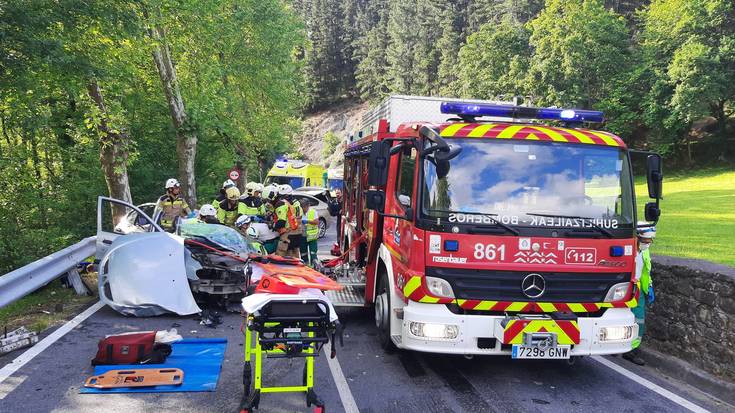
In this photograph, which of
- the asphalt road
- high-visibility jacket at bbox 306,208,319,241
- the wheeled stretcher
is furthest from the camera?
high-visibility jacket at bbox 306,208,319,241

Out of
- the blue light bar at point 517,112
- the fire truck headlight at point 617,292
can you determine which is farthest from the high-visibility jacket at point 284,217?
the fire truck headlight at point 617,292

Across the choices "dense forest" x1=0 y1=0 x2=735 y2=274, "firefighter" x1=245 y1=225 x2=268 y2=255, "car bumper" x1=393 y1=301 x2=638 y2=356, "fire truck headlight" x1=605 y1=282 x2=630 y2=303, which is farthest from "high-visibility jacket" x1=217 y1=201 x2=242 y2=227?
"fire truck headlight" x1=605 y1=282 x2=630 y2=303

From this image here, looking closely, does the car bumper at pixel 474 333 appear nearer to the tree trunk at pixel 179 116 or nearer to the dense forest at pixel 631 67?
the tree trunk at pixel 179 116

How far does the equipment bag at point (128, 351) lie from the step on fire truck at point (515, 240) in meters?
2.48

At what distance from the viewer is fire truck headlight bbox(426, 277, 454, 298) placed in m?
4.92

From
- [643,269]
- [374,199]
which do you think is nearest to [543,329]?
[643,269]

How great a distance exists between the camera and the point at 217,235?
8.09 m

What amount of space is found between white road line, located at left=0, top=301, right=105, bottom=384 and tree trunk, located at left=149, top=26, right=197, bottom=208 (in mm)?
8950

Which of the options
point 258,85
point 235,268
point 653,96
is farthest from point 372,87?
point 235,268

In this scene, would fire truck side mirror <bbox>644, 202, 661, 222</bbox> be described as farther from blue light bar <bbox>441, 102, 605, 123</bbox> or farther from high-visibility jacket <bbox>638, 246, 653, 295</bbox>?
blue light bar <bbox>441, 102, 605, 123</bbox>

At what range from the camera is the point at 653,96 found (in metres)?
41.7

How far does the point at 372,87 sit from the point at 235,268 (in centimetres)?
8316

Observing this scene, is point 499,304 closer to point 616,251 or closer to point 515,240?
point 515,240

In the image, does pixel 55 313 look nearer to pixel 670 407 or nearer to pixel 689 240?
pixel 670 407
